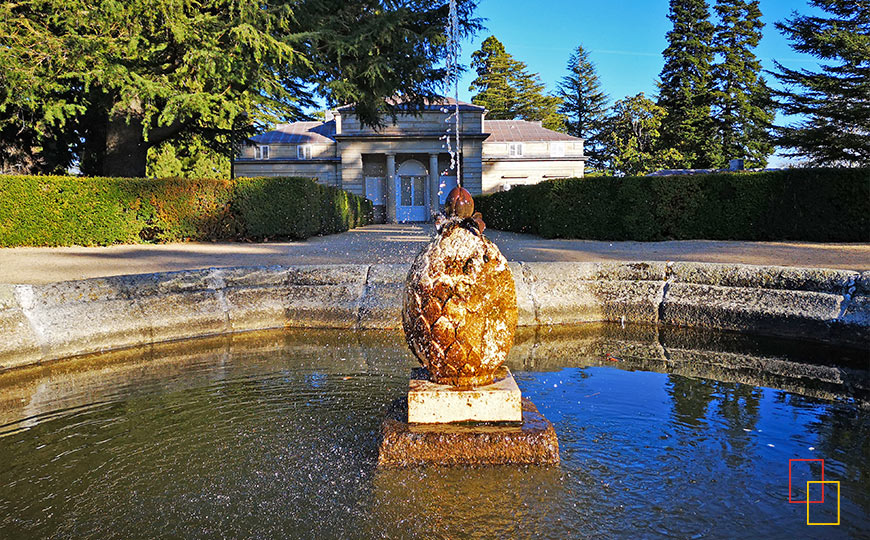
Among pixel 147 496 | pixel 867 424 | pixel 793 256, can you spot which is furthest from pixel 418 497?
pixel 793 256

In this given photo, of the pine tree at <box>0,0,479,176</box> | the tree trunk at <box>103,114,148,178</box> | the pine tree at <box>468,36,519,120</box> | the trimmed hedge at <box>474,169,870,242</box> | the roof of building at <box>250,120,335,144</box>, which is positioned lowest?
the trimmed hedge at <box>474,169,870,242</box>

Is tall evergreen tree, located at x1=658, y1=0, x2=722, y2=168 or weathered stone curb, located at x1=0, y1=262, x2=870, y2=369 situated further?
tall evergreen tree, located at x1=658, y1=0, x2=722, y2=168

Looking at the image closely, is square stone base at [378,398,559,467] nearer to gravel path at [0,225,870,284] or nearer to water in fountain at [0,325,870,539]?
water in fountain at [0,325,870,539]

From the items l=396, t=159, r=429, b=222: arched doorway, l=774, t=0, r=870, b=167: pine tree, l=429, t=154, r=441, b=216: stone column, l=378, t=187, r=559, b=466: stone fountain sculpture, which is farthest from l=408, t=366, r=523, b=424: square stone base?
l=396, t=159, r=429, b=222: arched doorway

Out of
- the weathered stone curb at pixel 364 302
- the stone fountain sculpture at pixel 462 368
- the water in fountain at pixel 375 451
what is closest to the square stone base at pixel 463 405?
the stone fountain sculpture at pixel 462 368

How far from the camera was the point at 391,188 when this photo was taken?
36688mm

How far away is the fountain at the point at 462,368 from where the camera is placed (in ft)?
8.89

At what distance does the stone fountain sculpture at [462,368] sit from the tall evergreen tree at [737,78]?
44.1 meters

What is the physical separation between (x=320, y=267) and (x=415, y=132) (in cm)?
3079

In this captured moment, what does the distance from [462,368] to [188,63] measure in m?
12.5

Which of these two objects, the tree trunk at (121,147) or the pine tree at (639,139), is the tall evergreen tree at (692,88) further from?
the tree trunk at (121,147)

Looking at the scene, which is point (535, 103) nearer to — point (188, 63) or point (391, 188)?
point (391, 188)

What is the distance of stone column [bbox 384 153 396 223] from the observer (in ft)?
120

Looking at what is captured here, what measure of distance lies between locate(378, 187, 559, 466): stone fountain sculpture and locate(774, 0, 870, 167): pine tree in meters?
25.6
